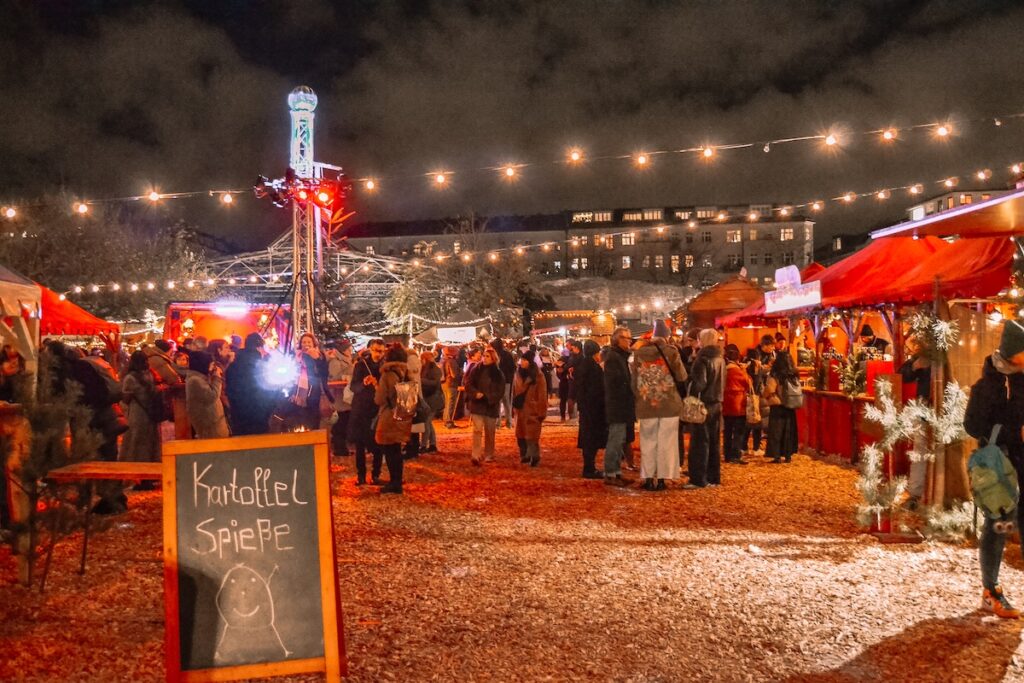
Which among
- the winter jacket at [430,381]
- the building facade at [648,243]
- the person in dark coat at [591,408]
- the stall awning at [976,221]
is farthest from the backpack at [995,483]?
the building facade at [648,243]

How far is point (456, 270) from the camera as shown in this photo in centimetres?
4194

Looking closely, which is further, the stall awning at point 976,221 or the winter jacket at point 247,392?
the winter jacket at point 247,392

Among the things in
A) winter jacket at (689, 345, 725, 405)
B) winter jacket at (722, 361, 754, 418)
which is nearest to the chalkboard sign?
winter jacket at (689, 345, 725, 405)

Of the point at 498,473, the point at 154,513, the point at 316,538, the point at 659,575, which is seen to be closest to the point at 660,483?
the point at 498,473

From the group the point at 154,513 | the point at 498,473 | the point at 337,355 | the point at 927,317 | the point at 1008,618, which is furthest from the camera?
the point at 337,355

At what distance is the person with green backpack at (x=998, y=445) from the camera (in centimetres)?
449

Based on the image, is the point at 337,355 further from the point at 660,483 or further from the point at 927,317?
the point at 927,317

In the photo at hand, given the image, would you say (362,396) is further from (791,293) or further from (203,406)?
(791,293)

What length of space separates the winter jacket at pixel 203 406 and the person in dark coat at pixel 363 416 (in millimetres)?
1637

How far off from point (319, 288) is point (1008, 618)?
10.6 meters

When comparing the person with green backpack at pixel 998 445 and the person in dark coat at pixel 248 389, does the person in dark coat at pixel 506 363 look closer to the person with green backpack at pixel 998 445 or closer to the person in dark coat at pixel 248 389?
the person in dark coat at pixel 248 389

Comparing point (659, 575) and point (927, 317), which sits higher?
point (927, 317)

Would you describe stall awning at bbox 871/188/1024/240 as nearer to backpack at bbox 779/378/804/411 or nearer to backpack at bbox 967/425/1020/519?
backpack at bbox 967/425/1020/519

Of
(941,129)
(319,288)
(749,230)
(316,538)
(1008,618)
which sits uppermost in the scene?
(749,230)
